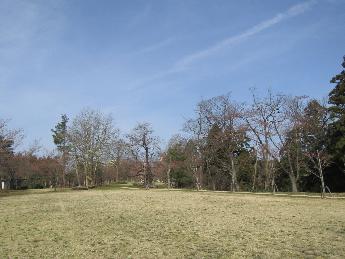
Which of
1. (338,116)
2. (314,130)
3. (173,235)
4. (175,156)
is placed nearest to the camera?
(173,235)

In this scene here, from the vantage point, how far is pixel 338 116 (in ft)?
163

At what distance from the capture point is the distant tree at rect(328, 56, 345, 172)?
47.5 metres

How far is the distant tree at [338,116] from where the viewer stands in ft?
156

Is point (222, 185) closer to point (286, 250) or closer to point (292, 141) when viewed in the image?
point (292, 141)

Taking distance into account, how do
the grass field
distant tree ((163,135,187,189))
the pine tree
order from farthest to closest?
1. distant tree ((163,135,187,189))
2. the pine tree
3. the grass field

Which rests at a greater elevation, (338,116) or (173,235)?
(338,116)

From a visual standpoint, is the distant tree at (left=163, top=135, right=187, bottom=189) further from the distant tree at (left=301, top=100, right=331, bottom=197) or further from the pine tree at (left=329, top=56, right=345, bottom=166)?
the pine tree at (left=329, top=56, right=345, bottom=166)

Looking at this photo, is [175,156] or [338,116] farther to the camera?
[175,156]

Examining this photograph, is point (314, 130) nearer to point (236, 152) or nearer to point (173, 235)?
point (236, 152)

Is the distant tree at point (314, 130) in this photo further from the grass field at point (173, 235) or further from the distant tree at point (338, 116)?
the grass field at point (173, 235)

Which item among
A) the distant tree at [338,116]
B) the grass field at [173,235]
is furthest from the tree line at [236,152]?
the grass field at [173,235]

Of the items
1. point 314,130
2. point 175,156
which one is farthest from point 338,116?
point 175,156

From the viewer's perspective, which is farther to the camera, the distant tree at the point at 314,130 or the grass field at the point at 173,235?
the distant tree at the point at 314,130

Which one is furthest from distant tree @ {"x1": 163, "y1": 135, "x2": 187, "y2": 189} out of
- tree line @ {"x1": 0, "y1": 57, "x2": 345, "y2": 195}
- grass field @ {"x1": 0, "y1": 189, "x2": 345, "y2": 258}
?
grass field @ {"x1": 0, "y1": 189, "x2": 345, "y2": 258}
